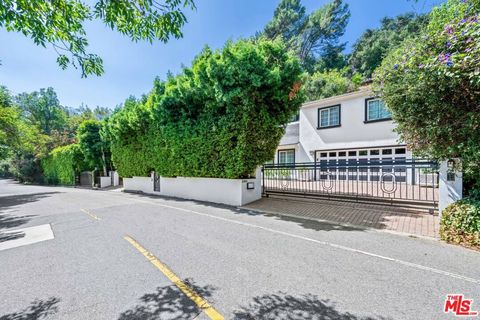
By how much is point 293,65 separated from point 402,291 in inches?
306

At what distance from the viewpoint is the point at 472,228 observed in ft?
14.7

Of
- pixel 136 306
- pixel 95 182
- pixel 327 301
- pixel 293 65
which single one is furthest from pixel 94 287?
pixel 95 182

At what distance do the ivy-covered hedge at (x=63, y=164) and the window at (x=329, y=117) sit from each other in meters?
25.6

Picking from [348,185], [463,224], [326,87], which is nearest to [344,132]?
[348,185]

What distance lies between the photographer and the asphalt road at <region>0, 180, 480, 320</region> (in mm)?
2727

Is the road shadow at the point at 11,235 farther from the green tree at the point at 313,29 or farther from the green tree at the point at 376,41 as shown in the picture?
the green tree at the point at 313,29

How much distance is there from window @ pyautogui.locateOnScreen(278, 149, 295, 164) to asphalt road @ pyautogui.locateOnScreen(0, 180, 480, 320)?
39.8 ft

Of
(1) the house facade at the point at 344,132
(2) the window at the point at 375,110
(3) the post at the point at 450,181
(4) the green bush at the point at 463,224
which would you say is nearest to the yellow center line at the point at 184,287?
(4) the green bush at the point at 463,224

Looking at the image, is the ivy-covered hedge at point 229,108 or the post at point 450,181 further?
the ivy-covered hedge at point 229,108

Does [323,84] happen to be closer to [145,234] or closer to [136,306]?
[145,234]

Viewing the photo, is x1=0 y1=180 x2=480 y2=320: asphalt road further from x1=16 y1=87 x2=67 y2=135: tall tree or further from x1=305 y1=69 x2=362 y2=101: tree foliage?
x1=16 y1=87 x2=67 y2=135: tall tree

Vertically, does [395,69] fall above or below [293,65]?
below

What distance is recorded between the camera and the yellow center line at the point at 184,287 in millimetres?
2664

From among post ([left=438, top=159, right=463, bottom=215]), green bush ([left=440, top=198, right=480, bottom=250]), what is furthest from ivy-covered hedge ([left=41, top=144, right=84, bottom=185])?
green bush ([left=440, top=198, right=480, bottom=250])
